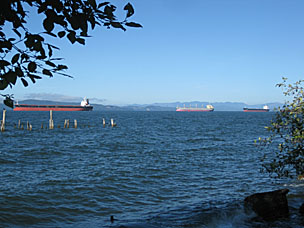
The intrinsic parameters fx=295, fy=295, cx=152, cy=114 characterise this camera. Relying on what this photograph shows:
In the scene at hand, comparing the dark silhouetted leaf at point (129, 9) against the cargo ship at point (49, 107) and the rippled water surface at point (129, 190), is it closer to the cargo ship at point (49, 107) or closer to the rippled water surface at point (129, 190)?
the rippled water surface at point (129, 190)

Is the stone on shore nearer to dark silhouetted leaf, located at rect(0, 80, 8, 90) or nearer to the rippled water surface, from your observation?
the rippled water surface

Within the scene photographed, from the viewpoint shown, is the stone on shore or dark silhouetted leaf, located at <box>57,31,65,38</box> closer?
dark silhouetted leaf, located at <box>57,31,65,38</box>

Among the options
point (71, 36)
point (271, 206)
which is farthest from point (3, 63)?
point (271, 206)

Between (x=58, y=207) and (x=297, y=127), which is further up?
(x=297, y=127)

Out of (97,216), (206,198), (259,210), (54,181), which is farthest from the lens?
(54,181)

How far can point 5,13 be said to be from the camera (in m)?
2.70

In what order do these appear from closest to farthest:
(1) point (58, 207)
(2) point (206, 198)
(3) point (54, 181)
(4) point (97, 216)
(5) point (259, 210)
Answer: (5) point (259, 210)
(4) point (97, 216)
(1) point (58, 207)
(2) point (206, 198)
(3) point (54, 181)

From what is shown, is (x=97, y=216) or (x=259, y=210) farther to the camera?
(x=97, y=216)

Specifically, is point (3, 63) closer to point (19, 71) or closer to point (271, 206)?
point (19, 71)

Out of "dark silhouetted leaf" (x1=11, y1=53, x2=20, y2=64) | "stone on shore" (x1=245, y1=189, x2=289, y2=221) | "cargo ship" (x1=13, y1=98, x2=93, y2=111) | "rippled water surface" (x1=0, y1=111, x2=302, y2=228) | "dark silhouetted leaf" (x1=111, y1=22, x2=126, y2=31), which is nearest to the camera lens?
"dark silhouetted leaf" (x1=11, y1=53, x2=20, y2=64)

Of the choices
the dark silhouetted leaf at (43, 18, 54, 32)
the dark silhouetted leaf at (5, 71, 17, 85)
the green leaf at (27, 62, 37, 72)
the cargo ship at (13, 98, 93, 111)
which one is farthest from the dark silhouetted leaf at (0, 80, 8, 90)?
the cargo ship at (13, 98, 93, 111)

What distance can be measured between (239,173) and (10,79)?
14.1 m

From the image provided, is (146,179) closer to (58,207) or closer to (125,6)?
(58,207)

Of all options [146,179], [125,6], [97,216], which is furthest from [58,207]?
[125,6]
